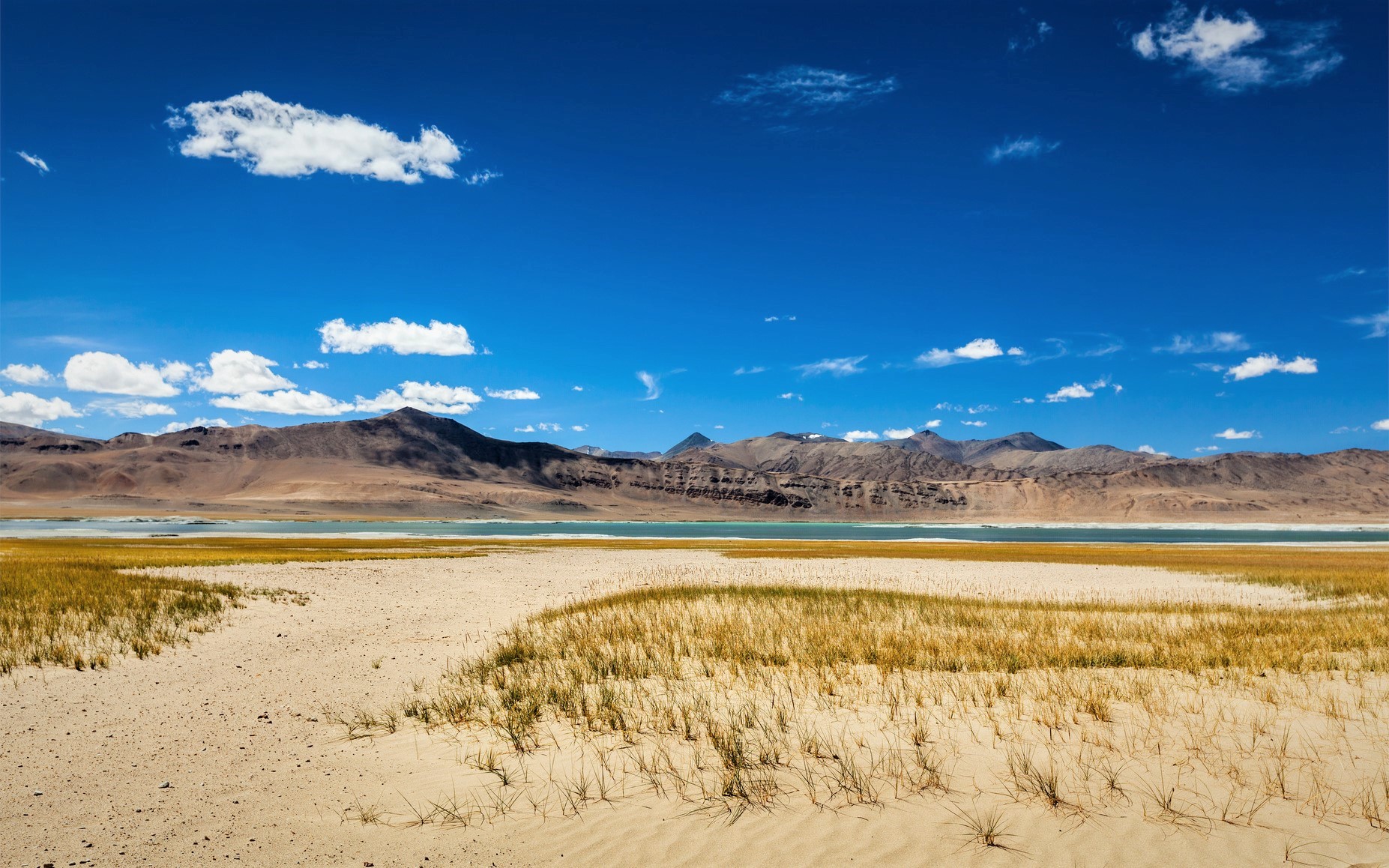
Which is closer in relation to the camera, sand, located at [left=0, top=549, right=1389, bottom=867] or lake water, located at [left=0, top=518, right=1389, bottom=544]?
sand, located at [left=0, top=549, right=1389, bottom=867]

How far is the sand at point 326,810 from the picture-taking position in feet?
19.2

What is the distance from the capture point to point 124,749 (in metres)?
8.50

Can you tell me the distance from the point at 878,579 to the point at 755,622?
1644cm

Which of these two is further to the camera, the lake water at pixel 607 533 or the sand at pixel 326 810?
the lake water at pixel 607 533

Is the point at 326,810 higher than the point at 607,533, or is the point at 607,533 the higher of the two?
the point at 326,810

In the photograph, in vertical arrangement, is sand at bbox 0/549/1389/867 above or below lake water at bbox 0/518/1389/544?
above

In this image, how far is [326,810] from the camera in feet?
22.5

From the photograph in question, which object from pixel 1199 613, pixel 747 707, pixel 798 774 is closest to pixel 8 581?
pixel 747 707

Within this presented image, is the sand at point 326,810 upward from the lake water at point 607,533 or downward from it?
upward

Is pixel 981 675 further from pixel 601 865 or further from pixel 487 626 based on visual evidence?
pixel 487 626

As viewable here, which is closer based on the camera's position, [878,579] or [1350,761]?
[1350,761]

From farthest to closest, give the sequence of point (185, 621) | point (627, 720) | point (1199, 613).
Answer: point (1199, 613) < point (185, 621) < point (627, 720)

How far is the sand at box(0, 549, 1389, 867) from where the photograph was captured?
19.2ft

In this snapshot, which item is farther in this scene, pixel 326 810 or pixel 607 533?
pixel 607 533
